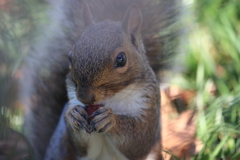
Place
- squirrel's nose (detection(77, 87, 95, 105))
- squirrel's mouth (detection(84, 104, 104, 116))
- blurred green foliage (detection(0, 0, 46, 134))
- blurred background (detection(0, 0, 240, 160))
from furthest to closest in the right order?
blurred background (detection(0, 0, 240, 160)) < blurred green foliage (detection(0, 0, 46, 134)) < squirrel's mouth (detection(84, 104, 104, 116)) < squirrel's nose (detection(77, 87, 95, 105))

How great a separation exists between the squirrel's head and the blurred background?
44cm

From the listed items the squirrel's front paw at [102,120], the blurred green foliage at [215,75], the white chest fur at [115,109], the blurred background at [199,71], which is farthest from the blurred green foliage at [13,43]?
the blurred green foliage at [215,75]

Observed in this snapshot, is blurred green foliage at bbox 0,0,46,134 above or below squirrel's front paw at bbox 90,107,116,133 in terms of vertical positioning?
above

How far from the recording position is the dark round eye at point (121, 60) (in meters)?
1.24

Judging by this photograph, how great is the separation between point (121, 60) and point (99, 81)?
0.12 meters

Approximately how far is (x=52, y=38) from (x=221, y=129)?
0.94 m

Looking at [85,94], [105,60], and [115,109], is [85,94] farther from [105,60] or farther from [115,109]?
[115,109]

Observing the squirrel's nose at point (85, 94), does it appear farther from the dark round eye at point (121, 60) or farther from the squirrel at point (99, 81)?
the dark round eye at point (121, 60)

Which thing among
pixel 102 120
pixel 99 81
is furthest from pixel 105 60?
pixel 102 120

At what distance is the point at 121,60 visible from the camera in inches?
49.5

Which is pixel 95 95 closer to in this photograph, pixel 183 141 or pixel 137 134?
pixel 137 134

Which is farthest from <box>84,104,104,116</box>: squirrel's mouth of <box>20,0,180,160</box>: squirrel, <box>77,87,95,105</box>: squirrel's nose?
<box>77,87,95,105</box>: squirrel's nose

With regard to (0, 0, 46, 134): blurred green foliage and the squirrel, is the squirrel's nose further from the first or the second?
(0, 0, 46, 134): blurred green foliage

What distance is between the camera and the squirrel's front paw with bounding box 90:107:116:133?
1.25 m
